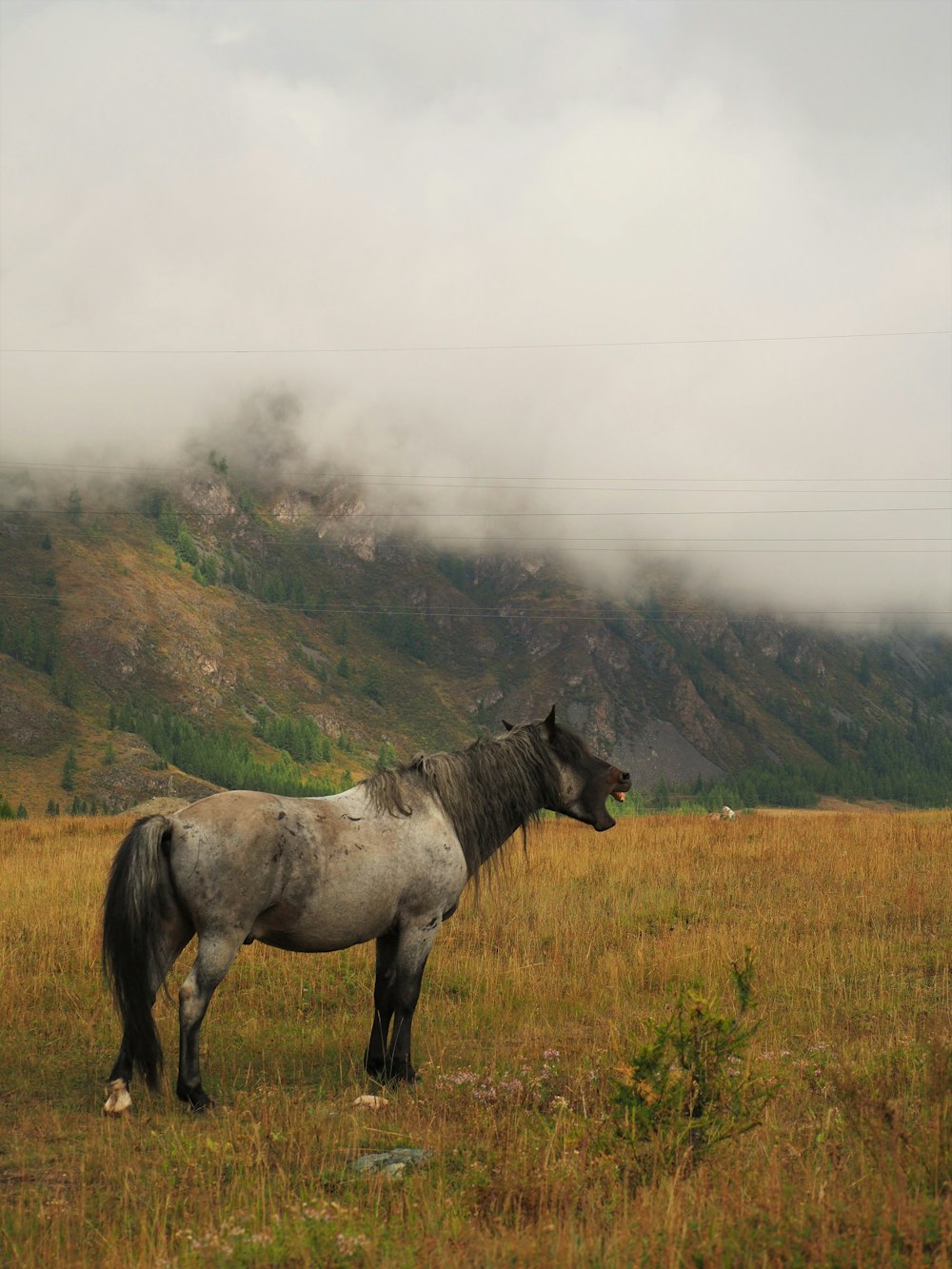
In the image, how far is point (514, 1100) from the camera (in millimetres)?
6727

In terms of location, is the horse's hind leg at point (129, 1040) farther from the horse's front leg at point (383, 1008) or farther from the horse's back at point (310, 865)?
the horse's front leg at point (383, 1008)

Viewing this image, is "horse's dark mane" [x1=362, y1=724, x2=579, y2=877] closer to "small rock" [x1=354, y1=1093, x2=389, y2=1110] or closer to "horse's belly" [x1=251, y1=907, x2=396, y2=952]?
"horse's belly" [x1=251, y1=907, x2=396, y2=952]

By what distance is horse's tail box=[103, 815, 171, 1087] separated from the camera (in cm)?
700

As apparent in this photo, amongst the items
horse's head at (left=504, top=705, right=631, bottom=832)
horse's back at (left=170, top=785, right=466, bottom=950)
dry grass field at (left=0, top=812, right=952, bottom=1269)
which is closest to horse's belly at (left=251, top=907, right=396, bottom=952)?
horse's back at (left=170, top=785, right=466, bottom=950)

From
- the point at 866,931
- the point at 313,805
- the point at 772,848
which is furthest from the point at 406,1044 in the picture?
the point at 772,848

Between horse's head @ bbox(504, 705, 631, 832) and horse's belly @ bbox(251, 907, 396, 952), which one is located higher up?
horse's head @ bbox(504, 705, 631, 832)

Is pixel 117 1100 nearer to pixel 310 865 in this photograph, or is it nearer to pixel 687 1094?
pixel 310 865

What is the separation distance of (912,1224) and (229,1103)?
4532 millimetres

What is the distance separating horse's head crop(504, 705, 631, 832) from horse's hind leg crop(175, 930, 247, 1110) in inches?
119

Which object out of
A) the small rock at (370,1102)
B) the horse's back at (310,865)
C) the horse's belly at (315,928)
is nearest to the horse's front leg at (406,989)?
the horse's back at (310,865)

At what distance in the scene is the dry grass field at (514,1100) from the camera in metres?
4.31

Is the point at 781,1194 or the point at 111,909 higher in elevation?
the point at 111,909

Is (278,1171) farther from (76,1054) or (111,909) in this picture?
(76,1054)

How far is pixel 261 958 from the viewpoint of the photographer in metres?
10.9
